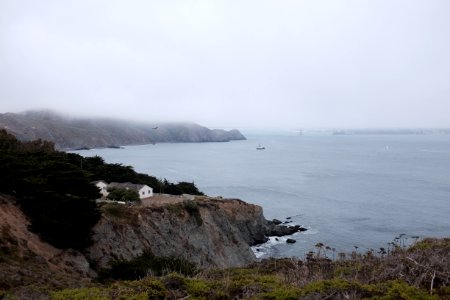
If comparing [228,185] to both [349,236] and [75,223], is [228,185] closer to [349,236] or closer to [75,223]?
[349,236]

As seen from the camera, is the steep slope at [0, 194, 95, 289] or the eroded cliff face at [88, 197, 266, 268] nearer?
the steep slope at [0, 194, 95, 289]

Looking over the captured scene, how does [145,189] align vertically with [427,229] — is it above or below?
above

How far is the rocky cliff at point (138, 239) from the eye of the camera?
1783 cm

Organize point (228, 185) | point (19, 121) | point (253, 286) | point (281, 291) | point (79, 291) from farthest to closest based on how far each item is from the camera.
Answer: point (19, 121), point (228, 185), point (79, 291), point (253, 286), point (281, 291)

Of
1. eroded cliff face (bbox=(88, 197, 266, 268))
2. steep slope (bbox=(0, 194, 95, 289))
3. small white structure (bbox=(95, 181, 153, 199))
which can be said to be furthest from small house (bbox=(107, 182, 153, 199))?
steep slope (bbox=(0, 194, 95, 289))

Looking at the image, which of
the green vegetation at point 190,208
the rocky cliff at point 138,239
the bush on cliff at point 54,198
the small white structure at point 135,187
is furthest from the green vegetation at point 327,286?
the small white structure at point 135,187

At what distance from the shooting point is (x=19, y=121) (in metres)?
193

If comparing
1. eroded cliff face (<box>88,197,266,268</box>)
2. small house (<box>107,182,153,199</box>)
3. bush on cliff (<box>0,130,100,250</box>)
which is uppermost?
bush on cliff (<box>0,130,100,250</box>)

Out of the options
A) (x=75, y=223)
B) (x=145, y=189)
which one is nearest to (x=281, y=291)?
(x=75, y=223)

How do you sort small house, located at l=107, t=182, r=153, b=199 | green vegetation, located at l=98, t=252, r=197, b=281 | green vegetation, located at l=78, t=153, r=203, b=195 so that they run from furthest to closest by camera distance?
1. green vegetation, located at l=78, t=153, r=203, b=195
2. small house, located at l=107, t=182, r=153, b=199
3. green vegetation, located at l=98, t=252, r=197, b=281

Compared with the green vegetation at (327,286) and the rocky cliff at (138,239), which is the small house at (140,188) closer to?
the rocky cliff at (138,239)

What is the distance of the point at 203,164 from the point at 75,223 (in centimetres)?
9483

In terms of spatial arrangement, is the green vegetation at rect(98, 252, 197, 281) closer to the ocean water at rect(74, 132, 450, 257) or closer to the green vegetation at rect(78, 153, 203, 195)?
the ocean water at rect(74, 132, 450, 257)

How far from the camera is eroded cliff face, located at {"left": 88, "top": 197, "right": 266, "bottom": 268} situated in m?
26.8
